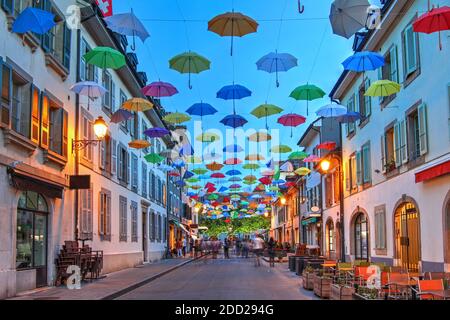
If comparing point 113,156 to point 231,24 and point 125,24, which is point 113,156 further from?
point 231,24

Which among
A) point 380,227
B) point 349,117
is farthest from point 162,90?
point 380,227

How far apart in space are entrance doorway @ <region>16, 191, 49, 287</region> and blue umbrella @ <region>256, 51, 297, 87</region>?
8308 mm

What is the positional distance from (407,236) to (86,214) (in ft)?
40.5

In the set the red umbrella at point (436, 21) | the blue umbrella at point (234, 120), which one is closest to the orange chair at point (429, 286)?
the red umbrella at point (436, 21)

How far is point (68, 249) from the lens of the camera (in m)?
19.5

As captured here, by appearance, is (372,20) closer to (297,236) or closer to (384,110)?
(384,110)

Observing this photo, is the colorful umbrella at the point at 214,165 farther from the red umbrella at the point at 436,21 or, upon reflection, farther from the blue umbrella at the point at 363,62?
the red umbrella at the point at 436,21

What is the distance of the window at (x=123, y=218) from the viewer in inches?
1186

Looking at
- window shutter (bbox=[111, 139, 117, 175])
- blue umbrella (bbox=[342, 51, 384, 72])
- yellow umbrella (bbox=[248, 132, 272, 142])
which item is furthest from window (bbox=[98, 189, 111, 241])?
blue umbrella (bbox=[342, 51, 384, 72])

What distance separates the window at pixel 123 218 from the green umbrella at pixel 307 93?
1349cm

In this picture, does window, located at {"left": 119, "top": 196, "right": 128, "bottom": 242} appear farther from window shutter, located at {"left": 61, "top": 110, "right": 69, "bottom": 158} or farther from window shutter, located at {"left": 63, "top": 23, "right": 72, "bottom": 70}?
window shutter, located at {"left": 63, "top": 23, "right": 72, "bottom": 70}

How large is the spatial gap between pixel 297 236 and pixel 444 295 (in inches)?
1929

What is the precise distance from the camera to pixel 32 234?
17.1 meters

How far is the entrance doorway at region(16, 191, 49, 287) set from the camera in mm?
16172
